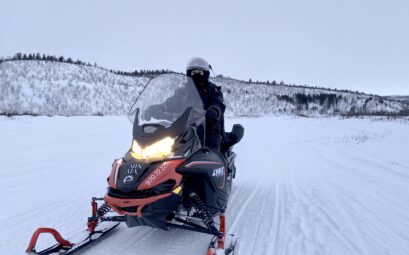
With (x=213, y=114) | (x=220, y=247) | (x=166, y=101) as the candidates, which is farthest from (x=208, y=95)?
(x=220, y=247)

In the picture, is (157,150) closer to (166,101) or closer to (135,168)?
(135,168)

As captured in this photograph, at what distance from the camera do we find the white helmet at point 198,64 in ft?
14.7

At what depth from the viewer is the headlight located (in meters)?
3.21

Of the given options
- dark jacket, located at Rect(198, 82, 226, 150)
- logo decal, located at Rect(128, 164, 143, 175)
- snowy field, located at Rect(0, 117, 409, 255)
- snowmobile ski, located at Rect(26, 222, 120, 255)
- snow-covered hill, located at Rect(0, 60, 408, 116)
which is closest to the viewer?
snowmobile ski, located at Rect(26, 222, 120, 255)

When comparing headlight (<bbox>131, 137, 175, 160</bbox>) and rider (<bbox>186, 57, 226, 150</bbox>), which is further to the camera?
rider (<bbox>186, 57, 226, 150</bbox>)

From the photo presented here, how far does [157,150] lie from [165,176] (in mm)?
303

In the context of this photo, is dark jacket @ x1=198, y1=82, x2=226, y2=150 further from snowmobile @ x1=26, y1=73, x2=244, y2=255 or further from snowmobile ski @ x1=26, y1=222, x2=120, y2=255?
snowmobile ski @ x1=26, y1=222, x2=120, y2=255

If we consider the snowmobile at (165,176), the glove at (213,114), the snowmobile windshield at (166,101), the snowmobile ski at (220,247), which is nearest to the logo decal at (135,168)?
the snowmobile at (165,176)

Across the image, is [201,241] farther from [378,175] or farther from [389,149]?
[389,149]

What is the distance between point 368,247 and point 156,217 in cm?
219

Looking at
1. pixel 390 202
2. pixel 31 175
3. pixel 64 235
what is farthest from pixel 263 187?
pixel 31 175

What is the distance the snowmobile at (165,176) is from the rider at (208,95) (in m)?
0.34

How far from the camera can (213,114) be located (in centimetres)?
401

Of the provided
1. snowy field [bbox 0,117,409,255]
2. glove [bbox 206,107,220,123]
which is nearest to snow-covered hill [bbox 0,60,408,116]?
snowy field [bbox 0,117,409,255]
